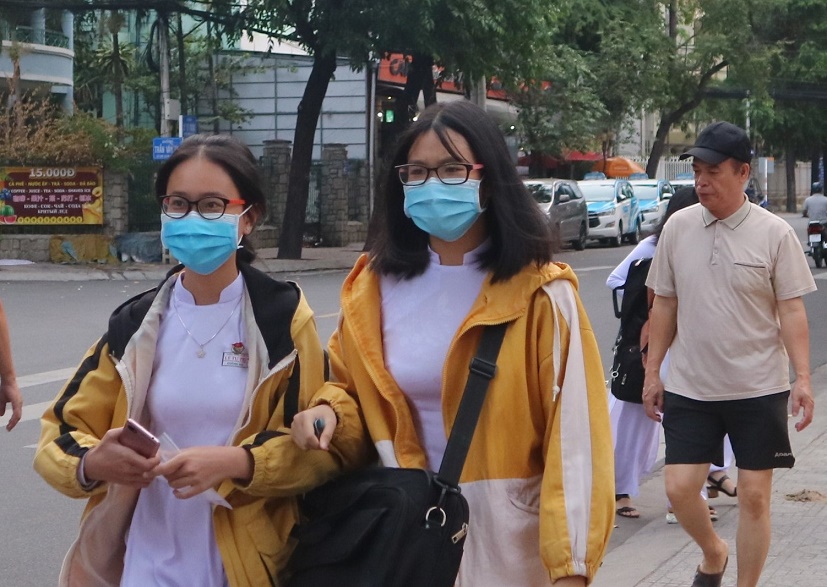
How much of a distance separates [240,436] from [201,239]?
45 cm

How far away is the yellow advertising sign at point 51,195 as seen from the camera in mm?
22906

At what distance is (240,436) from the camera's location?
9.06 ft

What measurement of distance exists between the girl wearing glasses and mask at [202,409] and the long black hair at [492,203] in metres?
0.27

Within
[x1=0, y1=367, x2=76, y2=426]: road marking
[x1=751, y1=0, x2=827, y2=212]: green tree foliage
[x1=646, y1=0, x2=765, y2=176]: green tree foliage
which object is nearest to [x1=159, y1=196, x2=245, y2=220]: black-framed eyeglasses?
[x1=0, y1=367, x2=76, y2=426]: road marking

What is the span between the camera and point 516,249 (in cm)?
281

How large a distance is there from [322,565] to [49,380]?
28.0ft

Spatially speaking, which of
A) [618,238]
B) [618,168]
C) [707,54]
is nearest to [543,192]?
[618,238]

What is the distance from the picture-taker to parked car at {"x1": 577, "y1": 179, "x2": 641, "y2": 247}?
32.3m

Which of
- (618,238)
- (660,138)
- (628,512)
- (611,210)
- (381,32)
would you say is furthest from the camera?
(660,138)

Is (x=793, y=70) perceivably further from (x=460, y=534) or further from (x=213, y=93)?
(x=460, y=534)

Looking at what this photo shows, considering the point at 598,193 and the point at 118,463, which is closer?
the point at 118,463

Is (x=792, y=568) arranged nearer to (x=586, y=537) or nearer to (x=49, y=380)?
(x=586, y=537)

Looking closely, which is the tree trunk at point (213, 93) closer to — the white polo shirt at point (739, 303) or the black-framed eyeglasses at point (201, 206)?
the white polo shirt at point (739, 303)

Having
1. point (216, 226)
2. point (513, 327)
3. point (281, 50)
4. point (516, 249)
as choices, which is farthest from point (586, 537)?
point (281, 50)
